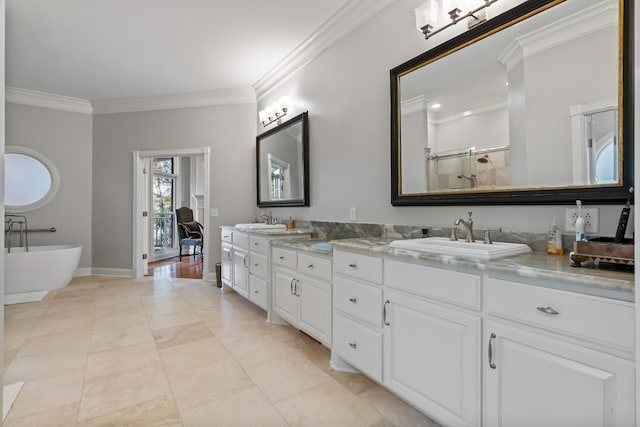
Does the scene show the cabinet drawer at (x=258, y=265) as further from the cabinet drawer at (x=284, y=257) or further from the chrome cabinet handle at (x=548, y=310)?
the chrome cabinet handle at (x=548, y=310)

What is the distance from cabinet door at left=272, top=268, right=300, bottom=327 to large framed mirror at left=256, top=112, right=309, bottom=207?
2.94 ft

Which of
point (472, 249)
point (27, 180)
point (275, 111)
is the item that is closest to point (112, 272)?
point (27, 180)

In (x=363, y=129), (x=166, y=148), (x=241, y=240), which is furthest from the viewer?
(x=166, y=148)

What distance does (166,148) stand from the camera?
4.74 metres

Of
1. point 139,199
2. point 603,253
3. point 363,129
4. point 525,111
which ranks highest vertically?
point 363,129

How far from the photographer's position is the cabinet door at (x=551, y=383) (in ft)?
3.05

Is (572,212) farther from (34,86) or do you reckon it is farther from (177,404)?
(34,86)

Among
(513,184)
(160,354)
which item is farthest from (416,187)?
(160,354)

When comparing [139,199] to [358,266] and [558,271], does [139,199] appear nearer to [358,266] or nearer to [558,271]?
[358,266]

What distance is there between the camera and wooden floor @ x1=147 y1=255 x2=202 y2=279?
4.98 metres

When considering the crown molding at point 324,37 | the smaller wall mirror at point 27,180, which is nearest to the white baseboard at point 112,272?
the smaller wall mirror at point 27,180

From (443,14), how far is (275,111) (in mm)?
2142

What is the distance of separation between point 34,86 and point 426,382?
5.69 m

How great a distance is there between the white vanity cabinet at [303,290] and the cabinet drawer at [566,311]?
1.14 meters
